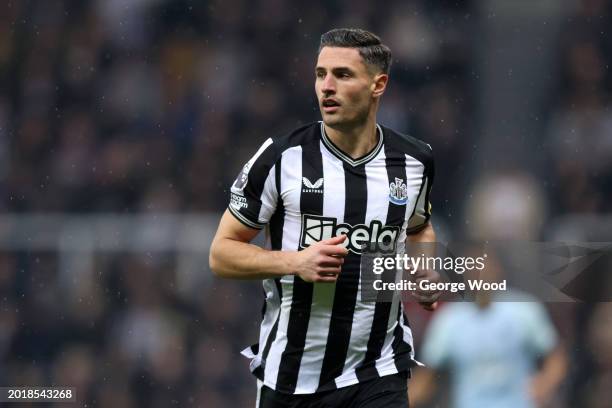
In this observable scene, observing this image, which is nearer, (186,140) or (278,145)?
(278,145)

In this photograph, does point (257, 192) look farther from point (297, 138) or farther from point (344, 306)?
point (344, 306)

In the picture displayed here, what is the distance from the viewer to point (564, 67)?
9.67 metres

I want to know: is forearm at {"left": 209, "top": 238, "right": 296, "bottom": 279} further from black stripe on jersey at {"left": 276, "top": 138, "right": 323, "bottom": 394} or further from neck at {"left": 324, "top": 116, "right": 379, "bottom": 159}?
neck at {"left": 324, "top": 116, "right": 379, "bottom": 159}

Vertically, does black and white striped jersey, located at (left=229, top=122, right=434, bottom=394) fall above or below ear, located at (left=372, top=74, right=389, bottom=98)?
below

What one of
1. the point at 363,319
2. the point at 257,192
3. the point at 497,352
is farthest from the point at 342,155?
the point at 497,352

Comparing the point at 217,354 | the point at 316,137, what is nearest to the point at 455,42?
the point at 217,354

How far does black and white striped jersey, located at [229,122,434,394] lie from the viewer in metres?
4.04

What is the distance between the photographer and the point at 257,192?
13.2 feet

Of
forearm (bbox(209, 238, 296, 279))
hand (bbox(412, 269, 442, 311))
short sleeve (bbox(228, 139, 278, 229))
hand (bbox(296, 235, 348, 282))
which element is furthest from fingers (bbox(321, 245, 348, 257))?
hand (bbox(412, 269, 442, 311))

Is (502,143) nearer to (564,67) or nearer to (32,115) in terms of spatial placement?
(564,67)

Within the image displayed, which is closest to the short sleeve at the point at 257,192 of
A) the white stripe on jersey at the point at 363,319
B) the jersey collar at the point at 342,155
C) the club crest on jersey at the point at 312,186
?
the club crest on jersey at the point at 312,186

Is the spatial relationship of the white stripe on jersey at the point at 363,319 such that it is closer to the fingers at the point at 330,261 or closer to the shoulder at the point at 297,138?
the shoulder at the point at 297,138

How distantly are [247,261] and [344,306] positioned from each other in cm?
38

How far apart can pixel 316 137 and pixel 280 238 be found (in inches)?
14.9
